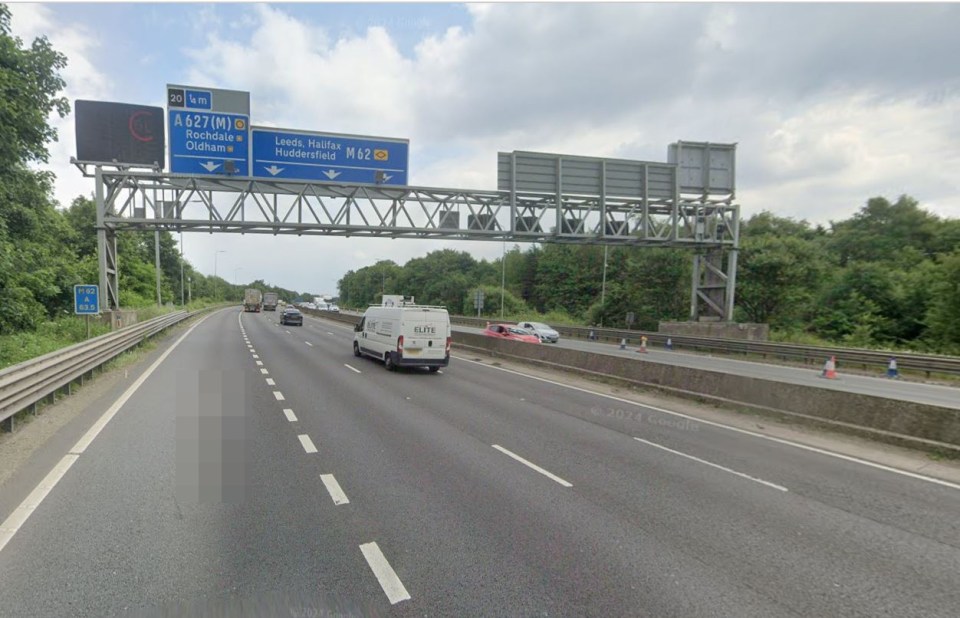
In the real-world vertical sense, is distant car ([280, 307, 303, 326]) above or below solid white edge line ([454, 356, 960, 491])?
above

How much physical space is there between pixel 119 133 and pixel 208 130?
3.22 metres

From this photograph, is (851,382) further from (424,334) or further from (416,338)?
(416,338)

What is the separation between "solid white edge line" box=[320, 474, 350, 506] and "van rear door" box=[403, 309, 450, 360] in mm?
9717

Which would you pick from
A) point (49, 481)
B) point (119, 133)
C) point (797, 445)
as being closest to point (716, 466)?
point (797, 445)

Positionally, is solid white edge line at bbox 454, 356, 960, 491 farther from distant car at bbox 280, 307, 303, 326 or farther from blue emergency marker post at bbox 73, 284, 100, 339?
distant car at bbox 280, 307, 303, 326

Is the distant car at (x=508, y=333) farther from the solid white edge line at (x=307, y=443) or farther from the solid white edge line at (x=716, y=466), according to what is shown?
the solid white edge line at (x=307, y=443)

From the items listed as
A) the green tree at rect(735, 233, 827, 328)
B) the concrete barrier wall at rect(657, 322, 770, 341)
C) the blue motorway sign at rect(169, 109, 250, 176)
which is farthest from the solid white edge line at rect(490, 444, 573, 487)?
the green tree at rect(735, 233, 827, 328)

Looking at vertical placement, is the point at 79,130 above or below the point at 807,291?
above

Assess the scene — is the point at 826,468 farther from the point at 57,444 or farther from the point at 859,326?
the point at 859,326

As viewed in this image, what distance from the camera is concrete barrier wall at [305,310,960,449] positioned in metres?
7.77

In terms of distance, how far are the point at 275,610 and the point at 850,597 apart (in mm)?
4162

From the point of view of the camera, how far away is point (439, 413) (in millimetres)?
9844

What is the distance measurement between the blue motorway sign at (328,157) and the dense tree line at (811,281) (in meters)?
25.6

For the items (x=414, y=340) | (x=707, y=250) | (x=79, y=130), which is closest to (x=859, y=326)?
(x=707, y=250)
